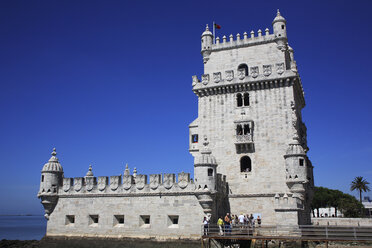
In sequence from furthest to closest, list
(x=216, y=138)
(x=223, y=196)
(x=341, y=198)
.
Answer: (x=341, y=198) → (x=216, y=138) → (x=223, y=196)

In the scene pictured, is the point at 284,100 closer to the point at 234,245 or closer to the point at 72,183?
the point at 234,245

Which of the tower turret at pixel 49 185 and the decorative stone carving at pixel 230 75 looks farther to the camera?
the decorative stone carving at pixel 230 75

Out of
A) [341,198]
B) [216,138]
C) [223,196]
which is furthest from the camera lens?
[341,198]

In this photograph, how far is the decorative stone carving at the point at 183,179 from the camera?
93.4 feet

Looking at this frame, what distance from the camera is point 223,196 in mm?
30797

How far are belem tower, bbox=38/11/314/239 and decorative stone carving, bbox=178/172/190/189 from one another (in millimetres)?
84

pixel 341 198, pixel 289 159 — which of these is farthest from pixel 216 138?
pixel 341 198

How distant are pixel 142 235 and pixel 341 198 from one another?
172 ft

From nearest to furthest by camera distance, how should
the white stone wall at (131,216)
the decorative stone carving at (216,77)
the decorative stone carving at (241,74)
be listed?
the white stone wall at (131,216) < the decorative stone carving at (241,74) < the decorative stone carving at (216,77)

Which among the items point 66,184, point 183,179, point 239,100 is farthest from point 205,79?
point 66,184

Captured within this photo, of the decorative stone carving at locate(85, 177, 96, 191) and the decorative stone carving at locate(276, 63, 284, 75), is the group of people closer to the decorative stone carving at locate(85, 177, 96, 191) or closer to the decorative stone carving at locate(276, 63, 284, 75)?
the decorative stone carving at locate(85, 177, 96, 191)

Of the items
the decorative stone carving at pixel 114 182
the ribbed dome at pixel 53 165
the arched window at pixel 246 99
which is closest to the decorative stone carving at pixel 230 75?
the arched window at pixel 246 99

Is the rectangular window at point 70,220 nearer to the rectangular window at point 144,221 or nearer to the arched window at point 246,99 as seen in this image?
the rectangular window at point 144,221

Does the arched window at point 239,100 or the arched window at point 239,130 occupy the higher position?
the arched window at point 239,100
